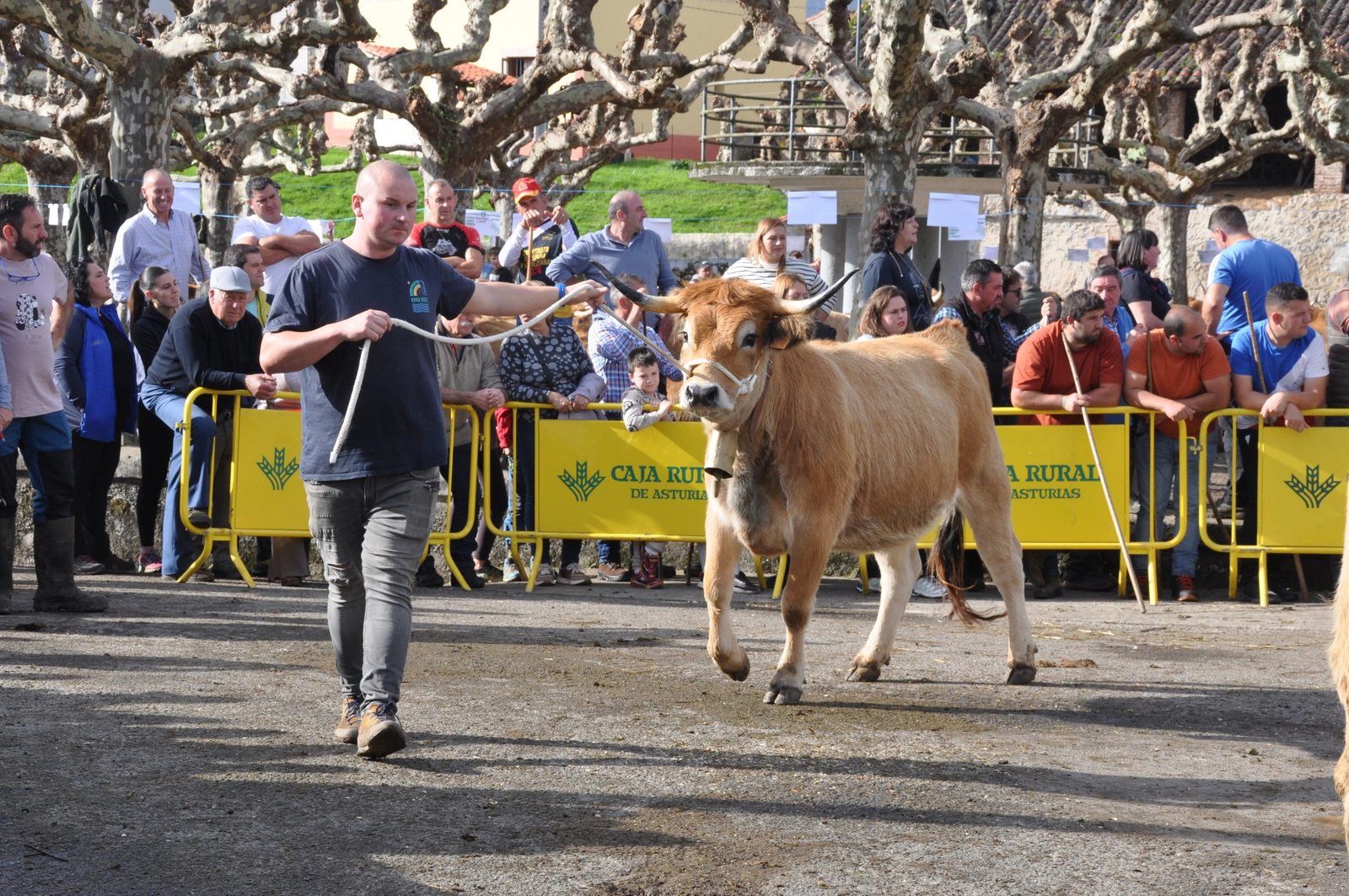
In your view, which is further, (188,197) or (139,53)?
(188,197)

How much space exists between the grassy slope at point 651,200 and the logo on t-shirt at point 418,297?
34309 mm

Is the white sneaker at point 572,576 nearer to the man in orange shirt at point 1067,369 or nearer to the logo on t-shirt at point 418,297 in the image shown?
the man in orange shirt at point 1067,369

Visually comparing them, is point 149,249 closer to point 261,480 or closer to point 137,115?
point 261,480

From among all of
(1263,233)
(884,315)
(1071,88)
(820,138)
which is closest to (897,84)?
(1071,88)

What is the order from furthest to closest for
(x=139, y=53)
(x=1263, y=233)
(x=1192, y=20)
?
(x=1192, y=20) → (x=1263, y=233) → (x=139, y=53)

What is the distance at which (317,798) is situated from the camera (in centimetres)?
537

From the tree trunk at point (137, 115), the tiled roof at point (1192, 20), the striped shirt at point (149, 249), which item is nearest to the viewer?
the striped shirt at point (149, 249)

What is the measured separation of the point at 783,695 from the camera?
23.2 ft

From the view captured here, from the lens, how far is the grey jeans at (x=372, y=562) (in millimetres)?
5945

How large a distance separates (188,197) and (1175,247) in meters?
23.0

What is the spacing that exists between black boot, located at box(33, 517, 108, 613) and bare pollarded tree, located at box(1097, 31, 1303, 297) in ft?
86.2

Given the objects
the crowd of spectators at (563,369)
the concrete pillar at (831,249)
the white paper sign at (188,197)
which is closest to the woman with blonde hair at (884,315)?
the crowd of spectators at (563,369)

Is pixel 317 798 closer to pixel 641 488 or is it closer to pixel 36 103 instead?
pixel 641 488

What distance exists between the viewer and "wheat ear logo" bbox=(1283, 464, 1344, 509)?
436 inches
